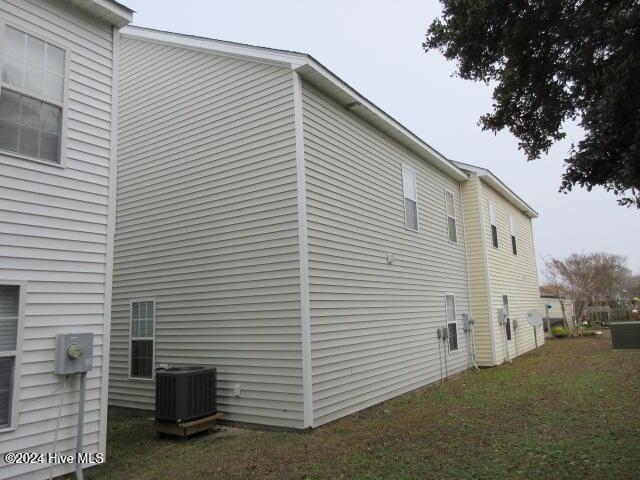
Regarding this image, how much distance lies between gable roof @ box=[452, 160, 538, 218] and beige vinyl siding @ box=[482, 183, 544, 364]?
168 mm

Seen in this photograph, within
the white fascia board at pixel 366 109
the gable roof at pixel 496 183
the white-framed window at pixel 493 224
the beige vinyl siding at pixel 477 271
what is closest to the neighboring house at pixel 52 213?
the white fascia board at pixel 366 109

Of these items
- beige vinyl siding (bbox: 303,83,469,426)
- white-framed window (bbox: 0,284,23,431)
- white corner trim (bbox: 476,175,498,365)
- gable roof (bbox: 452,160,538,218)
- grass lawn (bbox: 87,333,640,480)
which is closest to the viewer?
white-framed window (bbox: 0,284,23,431)

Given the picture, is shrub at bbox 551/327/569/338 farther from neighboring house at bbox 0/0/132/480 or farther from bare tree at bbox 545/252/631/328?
neighboring house at bbox 0/0/132/480

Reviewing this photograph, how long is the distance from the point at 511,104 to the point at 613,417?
476cm

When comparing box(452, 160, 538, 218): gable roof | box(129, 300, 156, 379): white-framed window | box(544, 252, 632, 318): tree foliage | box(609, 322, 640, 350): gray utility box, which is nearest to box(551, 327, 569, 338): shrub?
box(544, 252, 632, 318): tree foliage

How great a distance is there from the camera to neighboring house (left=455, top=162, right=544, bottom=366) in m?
13.3

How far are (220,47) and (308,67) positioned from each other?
1.84m

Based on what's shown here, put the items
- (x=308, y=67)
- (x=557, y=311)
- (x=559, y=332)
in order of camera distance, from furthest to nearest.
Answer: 1. (x=557, y=311)
2. (x=559, y=332)
3. (x=308, y=67)

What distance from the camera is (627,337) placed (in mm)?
15461

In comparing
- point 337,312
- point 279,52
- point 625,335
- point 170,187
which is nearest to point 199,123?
point 170,187

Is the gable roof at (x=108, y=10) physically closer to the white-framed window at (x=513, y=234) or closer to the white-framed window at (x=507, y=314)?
the white-framed window at (x=507, y=314)

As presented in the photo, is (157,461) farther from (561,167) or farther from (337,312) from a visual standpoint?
(561,167)

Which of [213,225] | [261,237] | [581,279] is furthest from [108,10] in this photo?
[581,279]

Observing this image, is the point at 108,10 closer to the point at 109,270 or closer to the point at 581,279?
the point at 109,270
